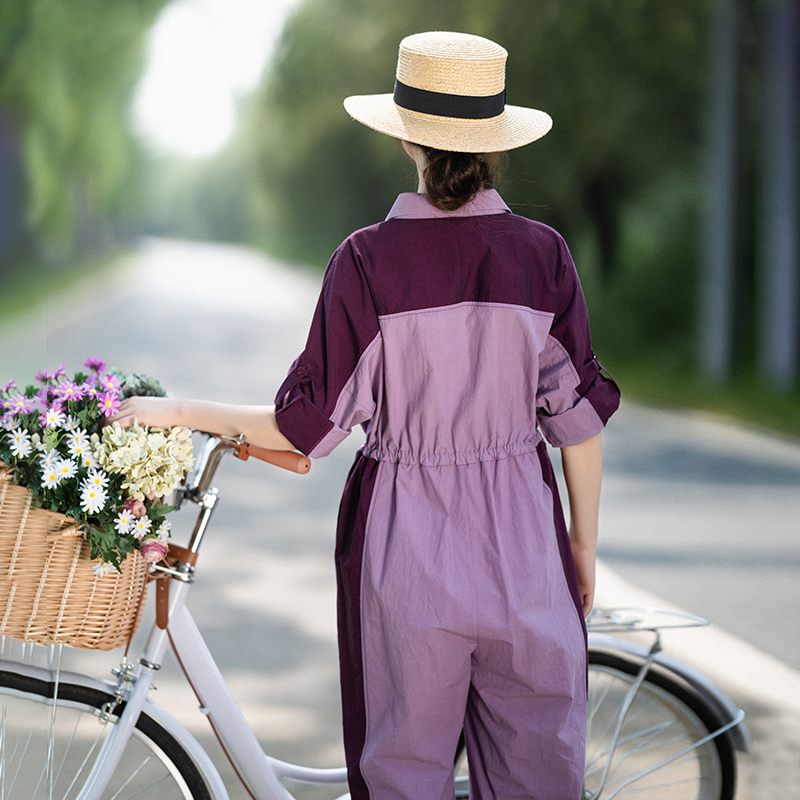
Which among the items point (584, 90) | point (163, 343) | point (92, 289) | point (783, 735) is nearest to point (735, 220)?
point (584, 90)

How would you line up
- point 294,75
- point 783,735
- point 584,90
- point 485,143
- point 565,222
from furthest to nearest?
point 294,75 < point 565,222 < point 584,90 < point 783,735 < point 485,143

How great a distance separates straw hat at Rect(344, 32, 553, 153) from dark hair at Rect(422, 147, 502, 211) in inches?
1.7

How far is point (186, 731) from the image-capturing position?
2068 millimetres

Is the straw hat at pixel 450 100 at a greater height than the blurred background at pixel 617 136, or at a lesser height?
lesser

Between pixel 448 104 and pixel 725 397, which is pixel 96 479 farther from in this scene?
pixel 725 397

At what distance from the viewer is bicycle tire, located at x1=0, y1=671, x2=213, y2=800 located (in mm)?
1947

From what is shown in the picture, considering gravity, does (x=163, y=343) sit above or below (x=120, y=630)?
above

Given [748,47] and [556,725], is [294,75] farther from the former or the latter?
[556,725]

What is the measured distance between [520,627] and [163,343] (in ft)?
43.9

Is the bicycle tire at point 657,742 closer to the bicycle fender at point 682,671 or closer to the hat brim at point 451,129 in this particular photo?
the bicycle fender at point 682,671

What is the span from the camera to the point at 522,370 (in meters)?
1.92

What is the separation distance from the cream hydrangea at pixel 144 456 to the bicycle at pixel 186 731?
137 millimetres

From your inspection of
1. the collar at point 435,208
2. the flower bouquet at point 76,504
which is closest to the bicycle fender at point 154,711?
the flower bouquet at point 76,504

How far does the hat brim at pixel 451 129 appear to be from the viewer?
1.84m
